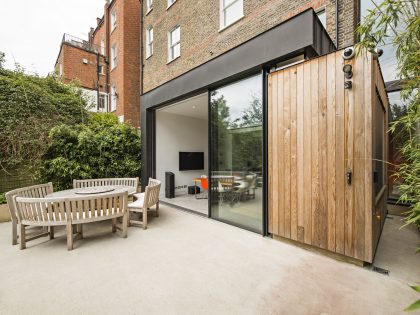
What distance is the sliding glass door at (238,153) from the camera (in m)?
3.73

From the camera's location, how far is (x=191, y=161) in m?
8.12

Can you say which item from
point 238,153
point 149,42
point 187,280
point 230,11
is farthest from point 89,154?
point 230,11

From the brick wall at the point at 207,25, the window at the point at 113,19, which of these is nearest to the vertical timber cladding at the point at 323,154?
the brick wall at the point at 207,25

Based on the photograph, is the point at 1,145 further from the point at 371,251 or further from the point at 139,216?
the point at 371,251

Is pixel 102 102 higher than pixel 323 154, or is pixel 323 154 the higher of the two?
pixel 102 102

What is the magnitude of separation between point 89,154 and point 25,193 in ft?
8.33

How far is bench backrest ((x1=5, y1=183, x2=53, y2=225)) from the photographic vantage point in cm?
325

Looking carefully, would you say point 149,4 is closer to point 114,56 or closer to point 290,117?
point 114,56

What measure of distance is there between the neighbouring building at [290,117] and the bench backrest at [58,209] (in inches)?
92.7

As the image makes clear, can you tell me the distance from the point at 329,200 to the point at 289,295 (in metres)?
1.34

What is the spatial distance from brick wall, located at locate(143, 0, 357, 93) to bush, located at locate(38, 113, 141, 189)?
8.43ft

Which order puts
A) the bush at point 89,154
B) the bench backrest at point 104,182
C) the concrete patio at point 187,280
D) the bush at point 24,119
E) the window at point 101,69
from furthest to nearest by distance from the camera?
1. the window at point 101,69
2. the bush at point 89,154
3. the bush at point 24,119
4. the bench backrest at point 104,182
5. the concrete patio at point 187,280

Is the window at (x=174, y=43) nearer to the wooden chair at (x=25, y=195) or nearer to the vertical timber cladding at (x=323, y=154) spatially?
the vertical timber cladding at (x=323, y=154)

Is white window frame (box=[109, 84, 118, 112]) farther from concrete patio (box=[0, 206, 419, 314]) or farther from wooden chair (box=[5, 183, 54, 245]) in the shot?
concrete patio (box=[0, 206, 419, 314])
